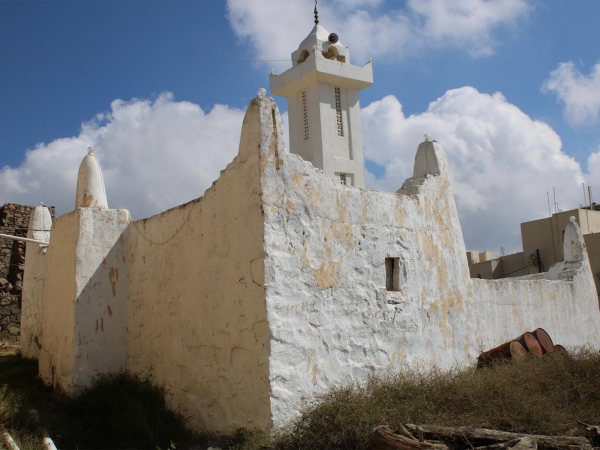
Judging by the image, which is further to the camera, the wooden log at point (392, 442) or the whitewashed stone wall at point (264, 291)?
the whitewashed stone wall at point (264, 291)

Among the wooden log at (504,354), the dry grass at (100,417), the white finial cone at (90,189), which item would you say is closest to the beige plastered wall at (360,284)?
the wooden log at (504,354)

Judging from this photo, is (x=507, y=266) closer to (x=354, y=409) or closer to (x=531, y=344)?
(x=531, y=344)

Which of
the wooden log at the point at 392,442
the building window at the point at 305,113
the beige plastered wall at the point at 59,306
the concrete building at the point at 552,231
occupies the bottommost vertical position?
the wooden log at the point at 392,442

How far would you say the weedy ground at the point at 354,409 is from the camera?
603 centimetres

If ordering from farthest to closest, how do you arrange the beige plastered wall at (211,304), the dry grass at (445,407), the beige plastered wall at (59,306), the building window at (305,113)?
the building window at (305,113) < the beige plastered wall at (59,306) < the beige plastered wall at (211,304) < the dry grass at (445,407)

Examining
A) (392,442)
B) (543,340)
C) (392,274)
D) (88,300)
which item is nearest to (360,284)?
(392,274)

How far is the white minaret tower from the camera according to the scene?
1597 cm

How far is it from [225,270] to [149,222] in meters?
2.30

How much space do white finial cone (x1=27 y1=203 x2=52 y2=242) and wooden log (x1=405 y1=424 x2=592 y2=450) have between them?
905 centimetres

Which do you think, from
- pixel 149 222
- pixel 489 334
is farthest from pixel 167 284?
pixel 489 334

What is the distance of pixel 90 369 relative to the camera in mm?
8492

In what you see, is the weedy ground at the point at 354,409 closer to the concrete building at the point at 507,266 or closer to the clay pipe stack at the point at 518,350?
the clay pipe stack at the point at 518,350

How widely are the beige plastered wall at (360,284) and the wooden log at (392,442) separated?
1171 mm

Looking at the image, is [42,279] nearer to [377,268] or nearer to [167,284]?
[167,284]
